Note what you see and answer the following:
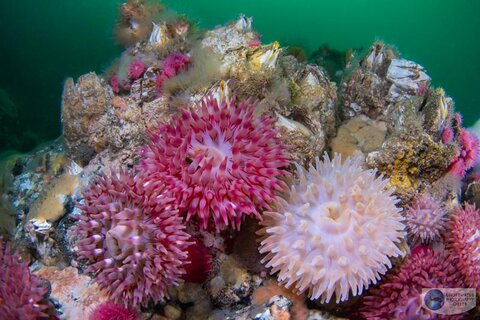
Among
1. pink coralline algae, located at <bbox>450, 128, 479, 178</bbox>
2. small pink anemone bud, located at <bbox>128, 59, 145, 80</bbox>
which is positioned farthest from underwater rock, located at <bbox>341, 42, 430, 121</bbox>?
small pink anemone bud, located at <bbox>128, 59, 145, 80</bbox>

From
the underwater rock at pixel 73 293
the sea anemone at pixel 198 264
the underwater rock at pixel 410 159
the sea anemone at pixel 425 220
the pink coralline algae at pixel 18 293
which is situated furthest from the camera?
the underwater rock at pixel 410 159

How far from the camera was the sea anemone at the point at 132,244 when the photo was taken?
264 centimetres

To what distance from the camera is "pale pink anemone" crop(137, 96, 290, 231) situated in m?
2.69

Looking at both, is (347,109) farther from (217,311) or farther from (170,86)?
(217,311)

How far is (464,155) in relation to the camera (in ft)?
13.5

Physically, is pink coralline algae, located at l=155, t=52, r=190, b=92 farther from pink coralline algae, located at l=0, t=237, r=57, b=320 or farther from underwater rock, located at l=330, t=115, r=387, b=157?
pink coralline algae, located at l=0, t=237, r=57, b=320

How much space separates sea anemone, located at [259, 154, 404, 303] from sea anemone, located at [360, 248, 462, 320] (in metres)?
0.37

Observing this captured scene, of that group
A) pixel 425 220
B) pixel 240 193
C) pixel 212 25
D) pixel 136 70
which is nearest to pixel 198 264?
pixel 240 193

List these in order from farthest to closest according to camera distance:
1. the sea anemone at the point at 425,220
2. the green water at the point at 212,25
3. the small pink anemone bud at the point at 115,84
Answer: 1. the green water at the point at 212,25
2. the small pink anemone bud at the point at 115,84
3. the sea anemone at the point at 425,220

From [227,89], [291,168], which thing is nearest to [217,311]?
[291,168]

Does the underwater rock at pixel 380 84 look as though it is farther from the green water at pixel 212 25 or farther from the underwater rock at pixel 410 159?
the green water at pixel 212 25

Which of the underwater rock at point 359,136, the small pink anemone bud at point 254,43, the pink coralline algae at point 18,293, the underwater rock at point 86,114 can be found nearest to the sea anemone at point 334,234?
the underwater rock at point 359,136

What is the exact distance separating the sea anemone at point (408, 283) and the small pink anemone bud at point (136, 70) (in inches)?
145

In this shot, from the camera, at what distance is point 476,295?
3.12 m
